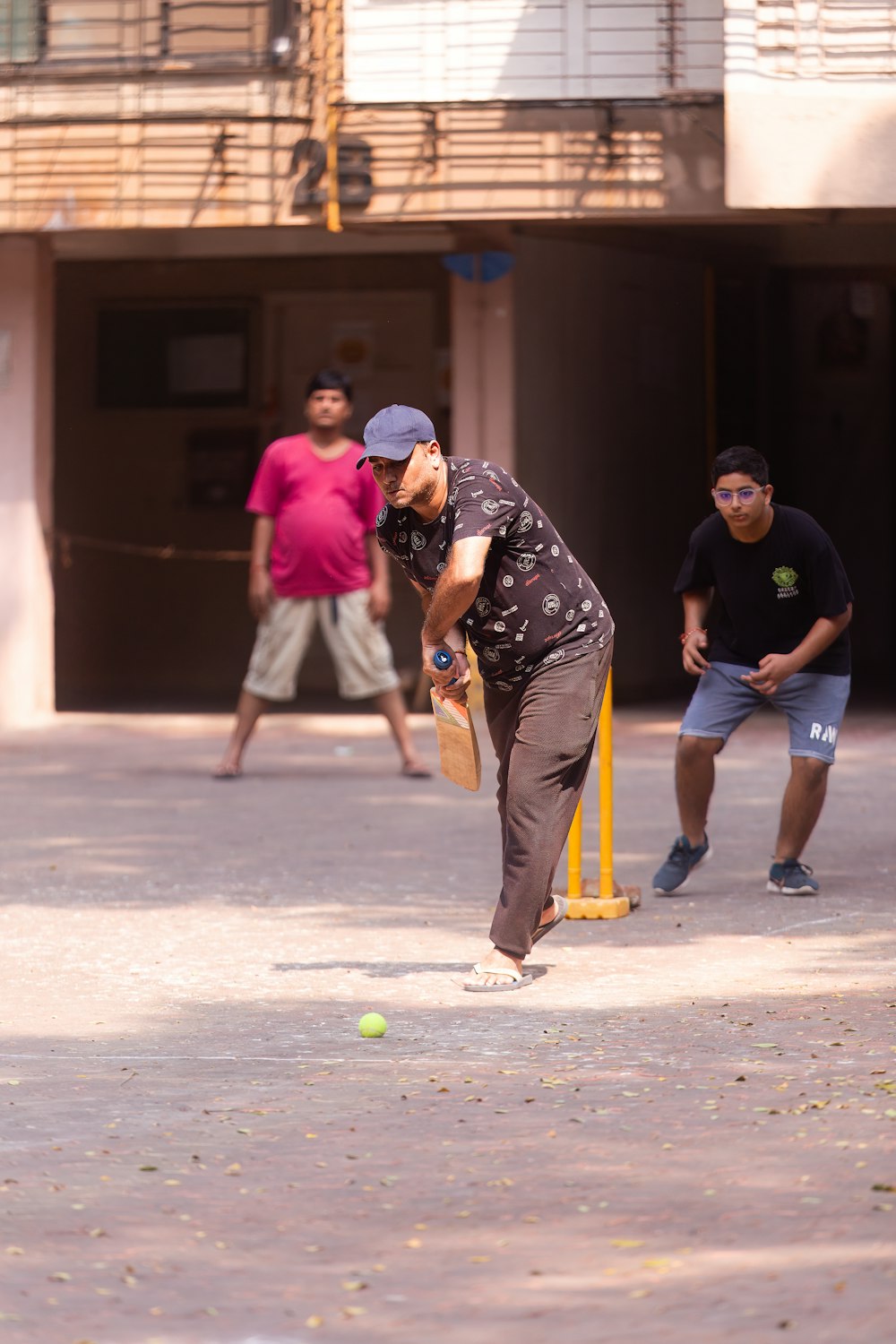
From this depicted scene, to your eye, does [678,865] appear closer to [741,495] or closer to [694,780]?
[694,780]

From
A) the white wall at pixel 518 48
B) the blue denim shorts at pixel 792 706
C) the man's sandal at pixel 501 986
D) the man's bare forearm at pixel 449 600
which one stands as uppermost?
the white wall at pixel 518 48

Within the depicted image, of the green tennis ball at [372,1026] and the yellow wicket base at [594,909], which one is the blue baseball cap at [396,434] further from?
the yellow wicket base at [594,909]

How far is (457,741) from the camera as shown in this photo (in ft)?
21.8

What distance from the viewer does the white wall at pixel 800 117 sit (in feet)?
43.0

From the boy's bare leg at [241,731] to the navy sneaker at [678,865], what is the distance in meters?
4.09

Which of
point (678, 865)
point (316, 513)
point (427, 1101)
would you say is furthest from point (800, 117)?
point (427, 1101)

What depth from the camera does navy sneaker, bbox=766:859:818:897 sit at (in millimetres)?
8180

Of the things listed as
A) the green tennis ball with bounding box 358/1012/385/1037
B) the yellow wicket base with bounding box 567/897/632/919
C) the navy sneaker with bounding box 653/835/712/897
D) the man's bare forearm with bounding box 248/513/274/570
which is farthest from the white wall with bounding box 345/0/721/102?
the green tennis ball with bounding box 358/1012/385/1037

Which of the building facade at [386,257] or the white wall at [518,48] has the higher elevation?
the white wall at [518,48]

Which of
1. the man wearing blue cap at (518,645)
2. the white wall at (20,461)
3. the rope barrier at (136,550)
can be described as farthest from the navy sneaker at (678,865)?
the rope barrier at (136,550)

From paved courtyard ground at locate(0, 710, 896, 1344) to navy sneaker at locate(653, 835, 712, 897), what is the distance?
0.12 metres

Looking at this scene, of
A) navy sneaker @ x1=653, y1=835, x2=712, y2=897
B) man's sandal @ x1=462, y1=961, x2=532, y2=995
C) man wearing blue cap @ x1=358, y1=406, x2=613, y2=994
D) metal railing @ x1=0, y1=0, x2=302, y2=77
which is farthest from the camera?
metal railing @ x1=0, y1=0, x2=302, y2=77

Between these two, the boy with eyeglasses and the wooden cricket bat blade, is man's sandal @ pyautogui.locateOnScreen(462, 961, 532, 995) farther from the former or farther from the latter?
the boy with eyeglasses

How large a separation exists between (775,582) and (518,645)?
166 centimetres
